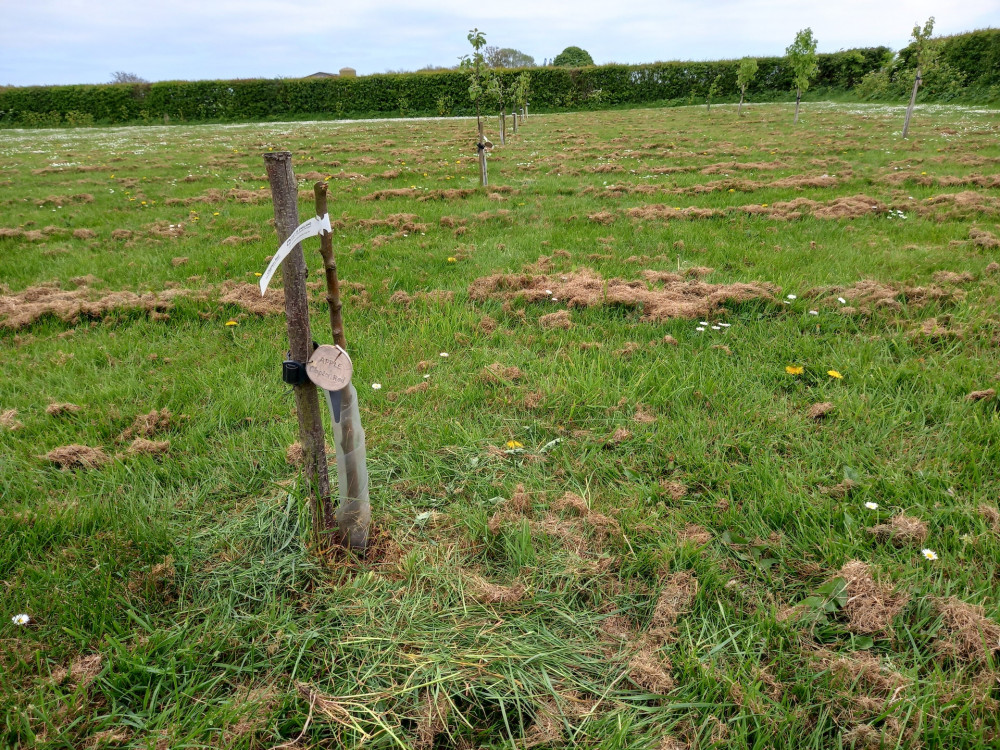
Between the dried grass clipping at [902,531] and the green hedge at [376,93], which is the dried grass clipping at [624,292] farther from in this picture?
the green hedge at [376,93]

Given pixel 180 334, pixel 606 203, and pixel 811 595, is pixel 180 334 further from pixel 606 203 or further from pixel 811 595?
pixel 606 203

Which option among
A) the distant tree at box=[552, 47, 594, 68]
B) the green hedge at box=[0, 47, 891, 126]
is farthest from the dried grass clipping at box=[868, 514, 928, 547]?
the distant tree at box=[552, 47, 594, 68]

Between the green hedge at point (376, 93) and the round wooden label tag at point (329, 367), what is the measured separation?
34.4 m

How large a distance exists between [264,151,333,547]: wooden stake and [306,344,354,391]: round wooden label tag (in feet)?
0.32

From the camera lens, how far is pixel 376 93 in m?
34.7

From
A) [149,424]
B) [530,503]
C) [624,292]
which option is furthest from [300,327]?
[624,292]

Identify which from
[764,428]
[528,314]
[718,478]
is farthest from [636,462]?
[528,314]

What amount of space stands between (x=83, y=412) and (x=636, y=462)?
320 centimetres

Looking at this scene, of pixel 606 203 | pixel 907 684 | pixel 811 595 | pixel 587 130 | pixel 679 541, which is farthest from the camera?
pixel 587 130

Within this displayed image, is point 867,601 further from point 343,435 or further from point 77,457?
point 77,457

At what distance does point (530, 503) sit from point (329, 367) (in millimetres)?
1123

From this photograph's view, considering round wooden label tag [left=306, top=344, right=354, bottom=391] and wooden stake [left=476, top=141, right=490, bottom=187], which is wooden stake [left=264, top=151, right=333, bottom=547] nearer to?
round wooden label tag [left=306, top=344, right=354, bottom=391]

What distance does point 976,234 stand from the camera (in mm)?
5566

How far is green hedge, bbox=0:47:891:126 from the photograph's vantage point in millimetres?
32469
